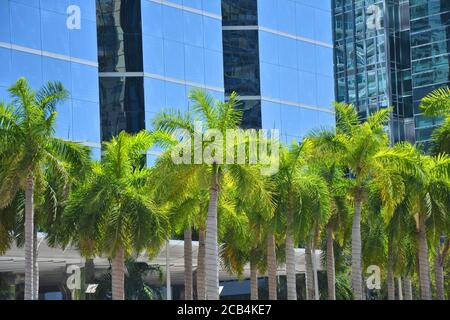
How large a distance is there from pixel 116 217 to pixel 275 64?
1422 inches

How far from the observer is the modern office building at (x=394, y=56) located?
327 feet

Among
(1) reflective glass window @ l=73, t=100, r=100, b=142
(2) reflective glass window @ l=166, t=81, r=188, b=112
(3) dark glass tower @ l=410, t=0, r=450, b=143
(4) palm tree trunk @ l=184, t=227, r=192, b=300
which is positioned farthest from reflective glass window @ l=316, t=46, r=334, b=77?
(4) palm tree trunk @ l=184, t=227, r=192, b=300

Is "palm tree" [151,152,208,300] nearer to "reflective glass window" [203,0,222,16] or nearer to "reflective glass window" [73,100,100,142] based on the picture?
"reflective glass window" [73,100,100,142]

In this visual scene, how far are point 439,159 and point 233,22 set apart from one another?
31.8 metres

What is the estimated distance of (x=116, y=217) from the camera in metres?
44.2

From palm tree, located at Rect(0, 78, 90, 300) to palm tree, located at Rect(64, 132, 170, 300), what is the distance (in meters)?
2.02

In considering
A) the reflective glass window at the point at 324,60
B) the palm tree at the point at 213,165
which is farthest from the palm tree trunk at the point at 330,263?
the reflective glass window at the point at 324,60

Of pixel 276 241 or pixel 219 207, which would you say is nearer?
pixel 219 207

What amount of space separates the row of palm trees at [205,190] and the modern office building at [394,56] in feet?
146

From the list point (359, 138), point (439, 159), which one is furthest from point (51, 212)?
point (439, 159)

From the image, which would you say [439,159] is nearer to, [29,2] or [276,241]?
[276,241]

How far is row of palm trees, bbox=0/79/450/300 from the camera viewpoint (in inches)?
1652

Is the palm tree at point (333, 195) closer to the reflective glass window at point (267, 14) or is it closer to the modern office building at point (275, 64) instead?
the modern office building at point (275, 64)

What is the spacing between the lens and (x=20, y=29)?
6312cm
